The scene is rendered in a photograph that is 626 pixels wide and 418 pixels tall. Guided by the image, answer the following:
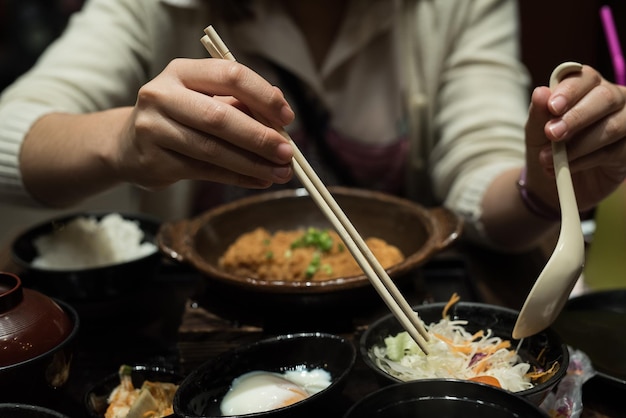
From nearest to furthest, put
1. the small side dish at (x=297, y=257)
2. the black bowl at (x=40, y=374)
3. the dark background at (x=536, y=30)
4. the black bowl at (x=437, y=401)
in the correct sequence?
the black bowl at (x=437, y=401) < the black bowl at (x=40, y=374) < the small side dish at (x=297, y=257) < the dark background at (x=536, y=30)

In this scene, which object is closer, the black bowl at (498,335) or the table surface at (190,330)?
the black bowl at (498,335)

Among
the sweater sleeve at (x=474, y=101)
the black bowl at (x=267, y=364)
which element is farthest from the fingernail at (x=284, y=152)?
the sweater sleeve at (x=474, y=101)

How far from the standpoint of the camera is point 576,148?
1065mm

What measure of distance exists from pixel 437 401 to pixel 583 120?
1.76ft

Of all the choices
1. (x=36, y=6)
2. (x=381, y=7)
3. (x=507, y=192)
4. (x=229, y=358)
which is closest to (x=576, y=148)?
(x=507, y=192)

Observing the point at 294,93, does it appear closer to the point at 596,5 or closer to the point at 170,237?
the point at 170,237

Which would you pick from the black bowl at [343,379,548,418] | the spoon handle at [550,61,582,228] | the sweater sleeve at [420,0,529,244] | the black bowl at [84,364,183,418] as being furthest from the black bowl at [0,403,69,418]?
the sweater sleeve at [420,0,529,244]

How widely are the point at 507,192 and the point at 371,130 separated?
2.29ft

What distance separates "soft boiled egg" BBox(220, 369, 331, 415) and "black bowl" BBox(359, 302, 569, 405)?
0.11 metres

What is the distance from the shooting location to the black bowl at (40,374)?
92cm

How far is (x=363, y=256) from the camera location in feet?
3.25

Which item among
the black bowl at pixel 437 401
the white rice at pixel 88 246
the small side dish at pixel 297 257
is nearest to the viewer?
the black bowl at pixel 437 401

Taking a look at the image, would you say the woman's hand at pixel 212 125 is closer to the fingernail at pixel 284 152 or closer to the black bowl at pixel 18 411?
the fingernail at pixel 284 152

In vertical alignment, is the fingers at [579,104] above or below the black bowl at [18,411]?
below
